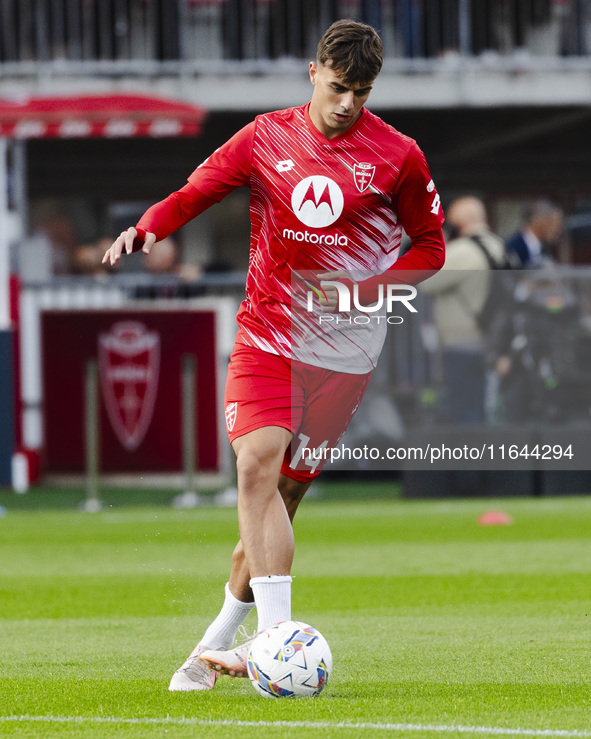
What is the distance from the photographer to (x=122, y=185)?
22109 mm

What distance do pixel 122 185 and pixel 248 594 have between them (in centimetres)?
1755

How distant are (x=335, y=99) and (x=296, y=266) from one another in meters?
0.59

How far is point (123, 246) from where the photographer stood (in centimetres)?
484

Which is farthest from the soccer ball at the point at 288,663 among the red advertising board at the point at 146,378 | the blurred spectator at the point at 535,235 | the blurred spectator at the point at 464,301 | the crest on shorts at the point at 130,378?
the blurred spectator at the point at 535,235

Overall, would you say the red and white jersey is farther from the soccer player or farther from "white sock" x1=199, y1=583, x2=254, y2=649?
"white sock" x1=199, y1=583, x2=254, y2=649

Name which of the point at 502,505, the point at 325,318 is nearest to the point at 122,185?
the point at 502,505

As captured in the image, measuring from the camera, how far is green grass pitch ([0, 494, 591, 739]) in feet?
14.3

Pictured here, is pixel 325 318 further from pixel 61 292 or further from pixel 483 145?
pixel 483 145

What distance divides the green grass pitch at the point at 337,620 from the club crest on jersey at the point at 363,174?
172 cm

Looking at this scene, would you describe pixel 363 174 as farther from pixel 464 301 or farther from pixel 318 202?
pixel 464 301

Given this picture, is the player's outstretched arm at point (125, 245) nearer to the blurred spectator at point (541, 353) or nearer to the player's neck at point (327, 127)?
the player's neck at point (327, 127)

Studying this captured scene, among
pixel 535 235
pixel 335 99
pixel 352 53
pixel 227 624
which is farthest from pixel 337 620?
pixel 535 235

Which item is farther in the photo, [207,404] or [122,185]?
[122,185]

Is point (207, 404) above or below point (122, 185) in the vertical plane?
below
